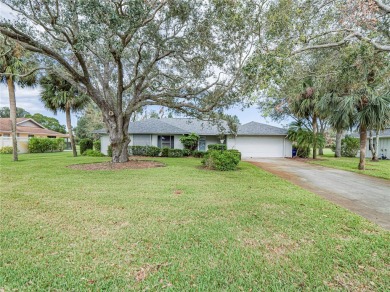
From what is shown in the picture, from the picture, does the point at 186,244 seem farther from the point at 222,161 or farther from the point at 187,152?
the point at 187,152

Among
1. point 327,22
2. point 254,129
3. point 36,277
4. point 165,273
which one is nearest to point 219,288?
point 165,273

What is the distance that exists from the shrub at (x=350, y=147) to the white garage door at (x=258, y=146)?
8.57 meters

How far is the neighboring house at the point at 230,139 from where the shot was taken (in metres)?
20.6

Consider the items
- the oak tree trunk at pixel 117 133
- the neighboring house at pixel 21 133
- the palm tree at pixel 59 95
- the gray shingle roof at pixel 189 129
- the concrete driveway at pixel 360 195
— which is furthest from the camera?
the neighboring house at pixel 21 133

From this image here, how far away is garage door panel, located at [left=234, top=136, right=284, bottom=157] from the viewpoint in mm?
21578

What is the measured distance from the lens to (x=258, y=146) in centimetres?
2162

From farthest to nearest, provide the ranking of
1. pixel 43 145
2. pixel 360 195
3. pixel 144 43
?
pixel 43 145 < pixel 144 43 < pixel 360 195

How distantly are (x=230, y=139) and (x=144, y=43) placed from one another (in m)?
13.6

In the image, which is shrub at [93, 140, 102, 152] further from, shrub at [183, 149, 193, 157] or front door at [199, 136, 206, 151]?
front door at [199, 136, 206, 151]

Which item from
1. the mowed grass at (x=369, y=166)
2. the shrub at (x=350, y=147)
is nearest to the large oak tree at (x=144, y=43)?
the mowed grass at (x=369, y=166)

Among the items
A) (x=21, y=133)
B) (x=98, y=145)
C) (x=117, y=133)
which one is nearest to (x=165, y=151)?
(x=117, y=133)

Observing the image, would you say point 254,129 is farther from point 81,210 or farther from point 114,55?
point 81,210

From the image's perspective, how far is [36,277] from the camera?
2.56 m

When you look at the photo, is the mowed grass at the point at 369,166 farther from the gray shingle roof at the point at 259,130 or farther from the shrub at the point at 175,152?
the shrub at the point at 175,152
